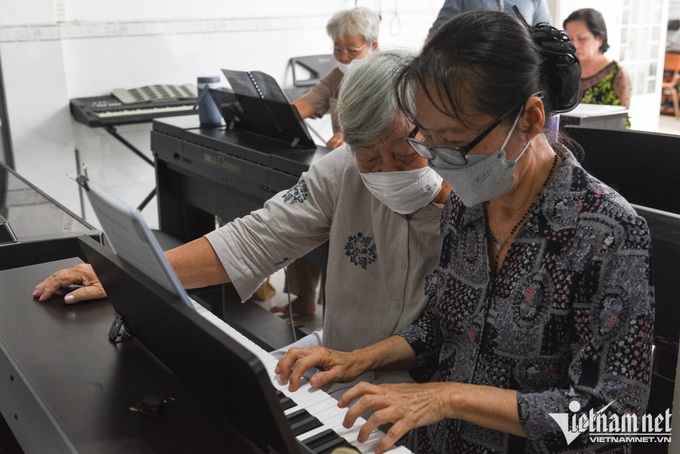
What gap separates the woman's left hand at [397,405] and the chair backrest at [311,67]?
14.0 ft

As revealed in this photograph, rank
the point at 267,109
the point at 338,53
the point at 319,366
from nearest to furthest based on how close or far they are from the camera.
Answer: the point at 319,366 < the point at 267,109 < the point at 338,53

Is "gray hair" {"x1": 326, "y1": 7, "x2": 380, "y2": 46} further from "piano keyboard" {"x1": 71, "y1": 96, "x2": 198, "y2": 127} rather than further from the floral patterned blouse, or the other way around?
the floral patterned blouse

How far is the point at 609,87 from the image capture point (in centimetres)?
376

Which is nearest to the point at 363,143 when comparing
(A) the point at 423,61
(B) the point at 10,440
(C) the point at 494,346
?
(A) the point at 423,61

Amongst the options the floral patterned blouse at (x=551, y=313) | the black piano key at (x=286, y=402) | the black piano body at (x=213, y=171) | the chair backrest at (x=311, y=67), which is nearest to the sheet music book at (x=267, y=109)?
the black piano body at (x=213, y=171)

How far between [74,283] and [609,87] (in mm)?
3003

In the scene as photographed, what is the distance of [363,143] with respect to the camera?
152cm

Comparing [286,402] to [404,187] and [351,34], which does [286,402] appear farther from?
[351,34]

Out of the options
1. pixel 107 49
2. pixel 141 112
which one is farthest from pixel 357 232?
pixel 107 49

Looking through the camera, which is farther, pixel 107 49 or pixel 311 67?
pixel 311 67

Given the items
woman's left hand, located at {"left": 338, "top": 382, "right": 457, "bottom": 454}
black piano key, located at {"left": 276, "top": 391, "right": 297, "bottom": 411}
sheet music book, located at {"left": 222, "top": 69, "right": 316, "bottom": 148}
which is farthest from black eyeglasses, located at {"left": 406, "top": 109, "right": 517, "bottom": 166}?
sheet music book, located at {"left": 222, "top": 69, "right": 316, "bottom": 148}

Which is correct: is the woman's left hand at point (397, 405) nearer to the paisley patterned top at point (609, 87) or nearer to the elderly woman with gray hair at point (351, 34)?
the elderly woman with gray hair at point (351, 34)

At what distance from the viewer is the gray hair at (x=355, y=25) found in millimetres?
3451

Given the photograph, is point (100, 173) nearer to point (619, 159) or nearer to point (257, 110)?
point (257, 110)
